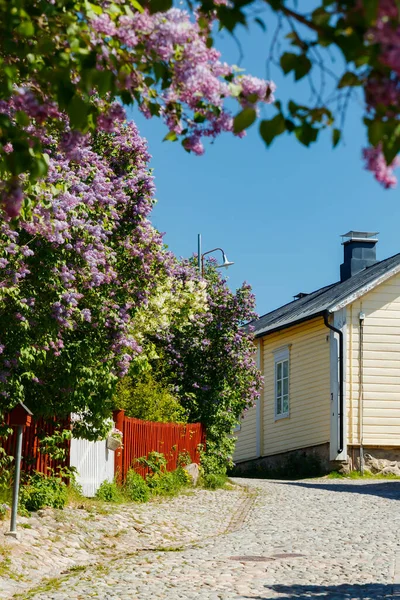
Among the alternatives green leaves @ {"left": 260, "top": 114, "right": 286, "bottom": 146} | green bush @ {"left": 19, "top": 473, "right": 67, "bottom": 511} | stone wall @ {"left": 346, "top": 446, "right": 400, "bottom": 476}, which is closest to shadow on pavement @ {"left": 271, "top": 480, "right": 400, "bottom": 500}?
stone wall @ {"left": 346, "top": 446, "right": 400, "bottom": 476}

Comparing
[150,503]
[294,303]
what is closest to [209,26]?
[150,503]

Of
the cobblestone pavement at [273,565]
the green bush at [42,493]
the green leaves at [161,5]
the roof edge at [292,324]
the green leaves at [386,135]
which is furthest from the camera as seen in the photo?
the roof edge at [292,324]

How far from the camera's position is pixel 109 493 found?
18.9 meters

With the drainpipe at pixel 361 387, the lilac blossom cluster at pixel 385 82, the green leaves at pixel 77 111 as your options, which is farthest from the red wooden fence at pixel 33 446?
the lilac blossom cluster at pixel 385 82

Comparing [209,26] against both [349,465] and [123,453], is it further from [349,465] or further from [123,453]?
[349,465]

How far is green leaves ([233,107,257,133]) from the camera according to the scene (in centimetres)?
521

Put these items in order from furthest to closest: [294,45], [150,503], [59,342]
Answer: [150,503] → [59,342] → [294,45]

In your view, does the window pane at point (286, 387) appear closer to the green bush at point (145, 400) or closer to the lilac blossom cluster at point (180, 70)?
the green bush at point (145, 400)

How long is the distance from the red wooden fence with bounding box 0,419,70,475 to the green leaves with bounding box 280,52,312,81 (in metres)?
12.7

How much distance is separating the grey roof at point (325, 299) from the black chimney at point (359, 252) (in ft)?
1.38

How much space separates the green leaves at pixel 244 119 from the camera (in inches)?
205

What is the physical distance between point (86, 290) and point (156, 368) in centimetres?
1045

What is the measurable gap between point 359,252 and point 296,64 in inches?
1148

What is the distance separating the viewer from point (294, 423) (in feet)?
102
